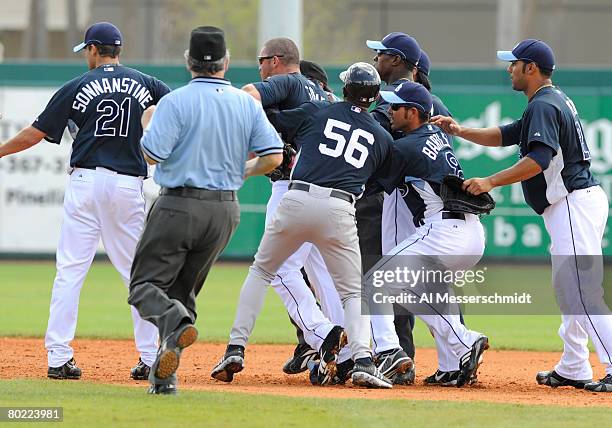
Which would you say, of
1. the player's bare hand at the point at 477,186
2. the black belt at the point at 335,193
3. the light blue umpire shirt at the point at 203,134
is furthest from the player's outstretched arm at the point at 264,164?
the player's bare hand at the point at 477,186

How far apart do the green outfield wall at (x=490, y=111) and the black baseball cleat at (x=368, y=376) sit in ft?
33.1

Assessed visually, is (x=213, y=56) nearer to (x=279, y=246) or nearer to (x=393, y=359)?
(x=279, y=246)

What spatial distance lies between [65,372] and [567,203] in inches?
134

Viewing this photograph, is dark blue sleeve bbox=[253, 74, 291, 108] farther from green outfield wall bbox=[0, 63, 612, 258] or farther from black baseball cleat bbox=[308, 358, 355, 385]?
green outfield wall bbox=[0, 63, 612, 258]

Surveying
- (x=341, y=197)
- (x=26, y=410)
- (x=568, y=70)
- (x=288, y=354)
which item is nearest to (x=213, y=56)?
(x=341, y=197)

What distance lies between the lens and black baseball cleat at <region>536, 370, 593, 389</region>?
8023 millimetres

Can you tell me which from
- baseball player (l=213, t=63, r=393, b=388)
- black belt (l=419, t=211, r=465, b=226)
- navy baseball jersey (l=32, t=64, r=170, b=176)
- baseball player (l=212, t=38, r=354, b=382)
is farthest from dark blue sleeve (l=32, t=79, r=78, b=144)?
black belt (l=419, t=211, r=465, b=226)

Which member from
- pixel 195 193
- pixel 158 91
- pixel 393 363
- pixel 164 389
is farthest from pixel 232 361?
pixel 158 91

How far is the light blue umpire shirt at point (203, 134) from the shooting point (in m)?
6.70

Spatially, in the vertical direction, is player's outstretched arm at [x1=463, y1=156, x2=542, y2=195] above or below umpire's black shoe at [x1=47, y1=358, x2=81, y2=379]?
above

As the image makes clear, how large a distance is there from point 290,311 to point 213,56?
2.17 m

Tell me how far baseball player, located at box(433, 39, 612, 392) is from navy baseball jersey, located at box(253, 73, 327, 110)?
1212 mm

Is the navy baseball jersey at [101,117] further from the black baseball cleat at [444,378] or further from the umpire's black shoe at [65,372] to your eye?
the black baseball cleat at [444,378]

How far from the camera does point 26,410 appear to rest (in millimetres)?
6227
